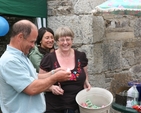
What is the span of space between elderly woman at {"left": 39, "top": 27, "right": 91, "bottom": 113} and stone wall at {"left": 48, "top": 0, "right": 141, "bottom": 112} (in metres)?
1.05

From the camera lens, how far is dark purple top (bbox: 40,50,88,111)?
8.65ft

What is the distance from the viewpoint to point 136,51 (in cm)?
453

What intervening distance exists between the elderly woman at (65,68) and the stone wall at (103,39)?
1046mm

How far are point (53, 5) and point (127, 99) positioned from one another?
202 cm

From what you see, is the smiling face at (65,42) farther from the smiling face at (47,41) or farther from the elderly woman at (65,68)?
the smiling face at (47,41)

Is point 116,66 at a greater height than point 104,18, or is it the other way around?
point 104,18

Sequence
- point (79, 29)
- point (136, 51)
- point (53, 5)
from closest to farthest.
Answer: point (79, 29)
point (53, 5)
point (136, 51)

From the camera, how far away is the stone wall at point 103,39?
3.82 meters

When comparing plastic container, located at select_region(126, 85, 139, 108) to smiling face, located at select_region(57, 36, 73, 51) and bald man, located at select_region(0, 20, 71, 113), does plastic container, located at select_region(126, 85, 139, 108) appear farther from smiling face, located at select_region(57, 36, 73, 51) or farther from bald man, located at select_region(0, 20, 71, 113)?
bald man, located at select_region(0, 20, 71, 113)

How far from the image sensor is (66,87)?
8.64 ft

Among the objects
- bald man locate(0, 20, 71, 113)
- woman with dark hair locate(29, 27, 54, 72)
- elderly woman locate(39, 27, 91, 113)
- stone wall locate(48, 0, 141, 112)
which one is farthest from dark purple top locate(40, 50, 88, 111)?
stone wall locate(48, 0, 141, 112)

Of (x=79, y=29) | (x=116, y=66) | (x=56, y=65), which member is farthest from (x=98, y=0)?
(x=56, y=65)

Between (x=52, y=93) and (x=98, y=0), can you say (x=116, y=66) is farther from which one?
(x=52, y=93)

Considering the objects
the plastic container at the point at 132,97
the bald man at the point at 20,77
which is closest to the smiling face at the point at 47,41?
the plastic container at the point at 132,97
